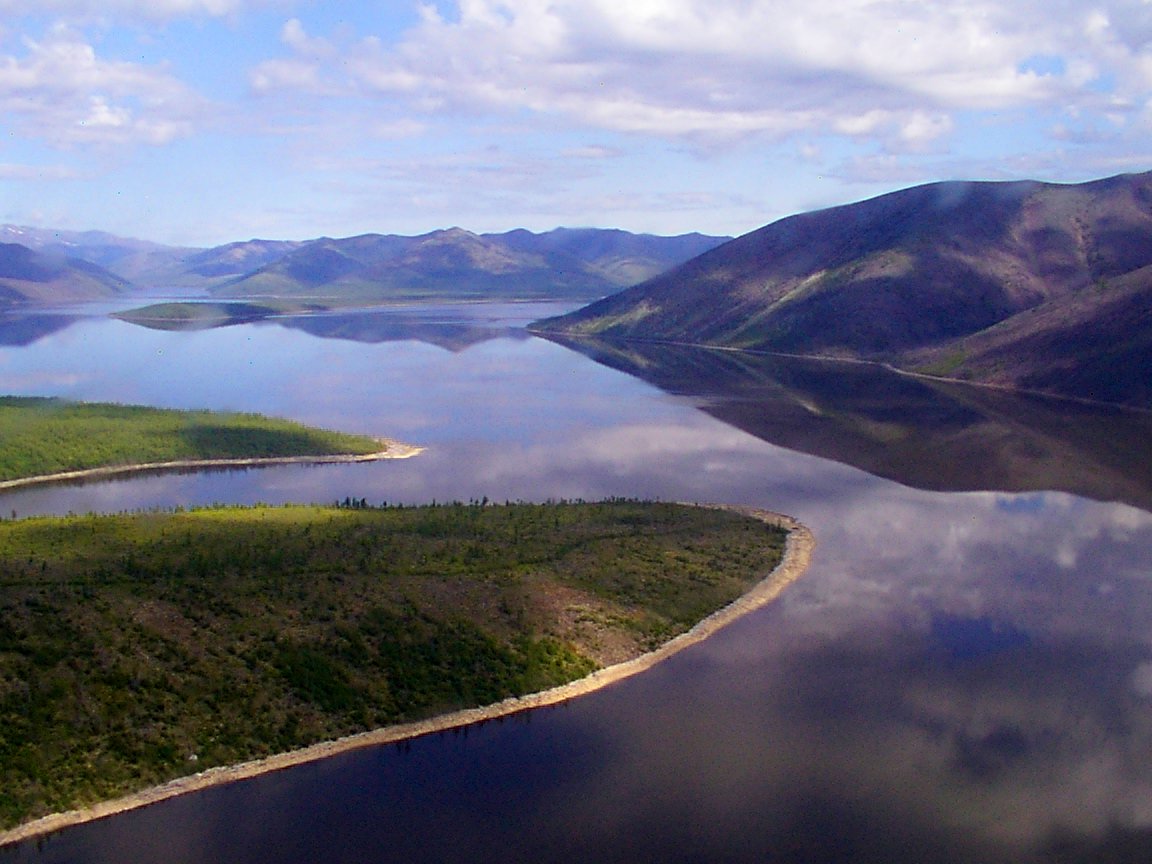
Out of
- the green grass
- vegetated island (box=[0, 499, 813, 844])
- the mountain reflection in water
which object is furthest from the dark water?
the green grass

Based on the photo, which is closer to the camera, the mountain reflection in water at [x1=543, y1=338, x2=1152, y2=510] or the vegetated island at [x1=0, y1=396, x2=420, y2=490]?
the vegetated island at [x1=0, y1=396, x2=420, y2=490]

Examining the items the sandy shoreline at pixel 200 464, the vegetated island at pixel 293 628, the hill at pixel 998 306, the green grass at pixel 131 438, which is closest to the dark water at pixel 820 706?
the vegetated island at pixel 293 628

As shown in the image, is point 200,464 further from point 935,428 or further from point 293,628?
point 935,428

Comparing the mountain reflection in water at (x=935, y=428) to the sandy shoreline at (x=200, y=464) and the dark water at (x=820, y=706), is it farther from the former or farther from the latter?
the sandy shoreline at (x=200, y=464)

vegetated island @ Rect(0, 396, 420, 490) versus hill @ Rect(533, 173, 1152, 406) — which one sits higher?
hill @ Rect(533, 173, 1152, 406)

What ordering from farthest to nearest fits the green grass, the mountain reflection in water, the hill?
the hill
the mountain reflection in water
the green grass

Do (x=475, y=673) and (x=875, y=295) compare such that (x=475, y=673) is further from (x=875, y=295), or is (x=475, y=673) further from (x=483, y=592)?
(x=875, y=295)

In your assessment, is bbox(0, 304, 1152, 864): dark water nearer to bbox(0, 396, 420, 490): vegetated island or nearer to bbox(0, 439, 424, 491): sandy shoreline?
bbox(0, 439, 424, 491): sandy shoreline
